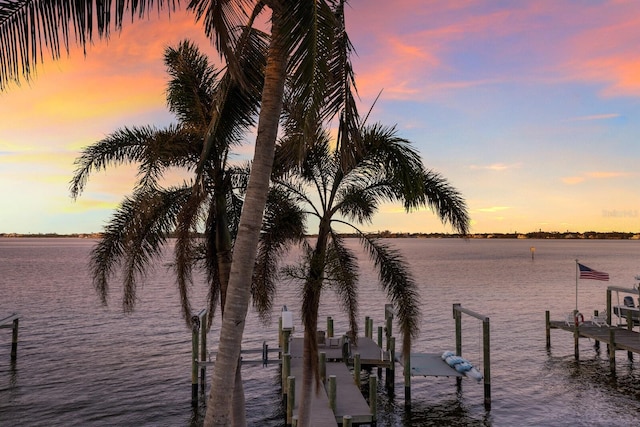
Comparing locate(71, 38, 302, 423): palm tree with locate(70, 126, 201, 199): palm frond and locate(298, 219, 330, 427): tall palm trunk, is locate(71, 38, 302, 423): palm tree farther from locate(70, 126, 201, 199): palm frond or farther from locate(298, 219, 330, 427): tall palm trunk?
locate(298, 219, 330, 427): tall palm trunk

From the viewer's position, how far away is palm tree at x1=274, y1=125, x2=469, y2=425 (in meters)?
13.3

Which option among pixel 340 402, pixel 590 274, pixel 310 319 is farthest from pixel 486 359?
pixel 310 319

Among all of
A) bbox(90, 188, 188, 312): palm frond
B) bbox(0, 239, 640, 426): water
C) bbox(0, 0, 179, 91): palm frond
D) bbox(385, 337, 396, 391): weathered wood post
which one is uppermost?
bbox(0, 0, 179, 91): palm frond

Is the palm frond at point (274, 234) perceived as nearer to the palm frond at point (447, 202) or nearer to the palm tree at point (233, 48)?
the palm frond at point (447, 202)

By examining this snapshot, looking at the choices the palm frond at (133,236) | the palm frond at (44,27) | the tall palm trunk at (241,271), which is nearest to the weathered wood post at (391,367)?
the palm frond at (133,236)

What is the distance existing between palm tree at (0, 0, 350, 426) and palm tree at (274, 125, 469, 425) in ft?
18.4

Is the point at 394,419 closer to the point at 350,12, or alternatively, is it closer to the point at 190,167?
the point at 190,167

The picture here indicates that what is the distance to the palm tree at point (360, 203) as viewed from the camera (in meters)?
13.3

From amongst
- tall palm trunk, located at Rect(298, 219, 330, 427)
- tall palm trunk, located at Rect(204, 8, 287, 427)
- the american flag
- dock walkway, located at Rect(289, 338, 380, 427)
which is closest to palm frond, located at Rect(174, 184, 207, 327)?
tall palm trunk, located at Rect(298, 219, 330, 427)

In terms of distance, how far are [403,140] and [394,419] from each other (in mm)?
12776

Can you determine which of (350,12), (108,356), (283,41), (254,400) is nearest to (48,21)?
(283,41)

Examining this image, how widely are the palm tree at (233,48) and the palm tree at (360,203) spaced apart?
5603 mm

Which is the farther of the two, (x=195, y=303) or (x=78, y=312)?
(x=195, y=303)

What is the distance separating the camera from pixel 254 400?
23.8 m
